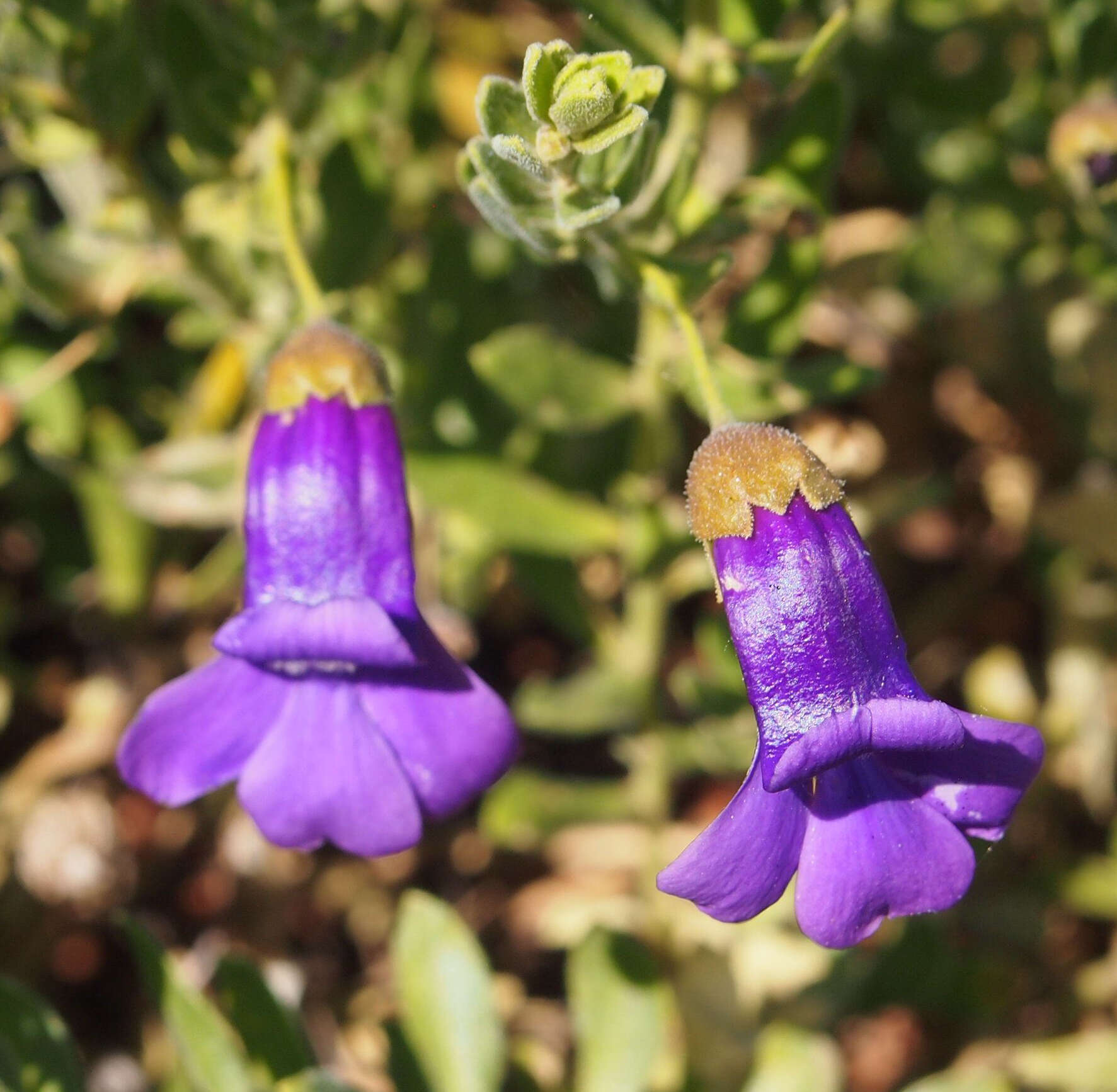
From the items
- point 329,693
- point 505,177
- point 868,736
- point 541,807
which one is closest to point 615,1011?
point 541,807

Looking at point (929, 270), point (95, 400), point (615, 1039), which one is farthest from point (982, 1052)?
point (95, 400)

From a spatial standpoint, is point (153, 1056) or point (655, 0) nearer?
point (655, 0)

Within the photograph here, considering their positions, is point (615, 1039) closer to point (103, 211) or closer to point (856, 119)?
point (103, 211)

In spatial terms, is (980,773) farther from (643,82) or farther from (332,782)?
(643,82)

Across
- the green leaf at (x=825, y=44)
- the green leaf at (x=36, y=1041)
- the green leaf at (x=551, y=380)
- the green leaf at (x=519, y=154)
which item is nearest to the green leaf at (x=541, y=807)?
the green leaf at (x=551, y=380)

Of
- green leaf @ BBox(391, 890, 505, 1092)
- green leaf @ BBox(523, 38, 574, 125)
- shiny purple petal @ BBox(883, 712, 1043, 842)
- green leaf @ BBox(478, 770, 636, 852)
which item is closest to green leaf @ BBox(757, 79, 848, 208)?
green leaf @ BBox(523, 38, 574, 125)
